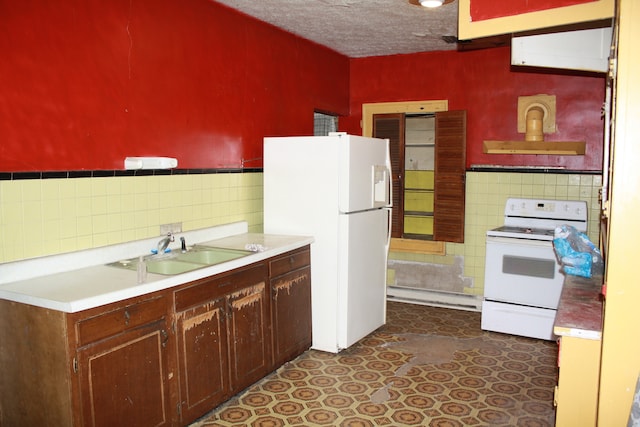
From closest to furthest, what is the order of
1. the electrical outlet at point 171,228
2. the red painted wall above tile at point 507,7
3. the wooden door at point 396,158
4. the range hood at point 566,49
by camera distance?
1. the red painted wall above tile at point 507,7
2. the range hood at point 566,49
3. the electrical outlet at point 171,228
4. the wooden door at point 396,158

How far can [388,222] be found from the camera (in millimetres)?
4676

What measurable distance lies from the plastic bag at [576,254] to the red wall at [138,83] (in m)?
2.38

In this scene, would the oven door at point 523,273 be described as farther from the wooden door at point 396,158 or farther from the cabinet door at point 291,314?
the cabinet door at point 291,314

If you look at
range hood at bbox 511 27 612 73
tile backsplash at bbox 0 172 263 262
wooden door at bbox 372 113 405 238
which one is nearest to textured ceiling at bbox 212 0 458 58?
wooden door at bbox 372 113 405 238

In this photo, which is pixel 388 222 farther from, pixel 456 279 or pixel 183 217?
pixel 183 217

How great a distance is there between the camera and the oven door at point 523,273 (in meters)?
4.41

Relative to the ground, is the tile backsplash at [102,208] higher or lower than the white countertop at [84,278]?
higher

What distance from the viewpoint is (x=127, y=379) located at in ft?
8.27

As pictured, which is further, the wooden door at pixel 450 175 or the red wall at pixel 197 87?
the wooden door at pixel 450 175

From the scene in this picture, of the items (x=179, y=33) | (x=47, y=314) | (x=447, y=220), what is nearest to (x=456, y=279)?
(x=447, y=220)

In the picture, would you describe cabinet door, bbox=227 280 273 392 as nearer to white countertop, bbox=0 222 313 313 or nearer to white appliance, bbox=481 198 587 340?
white countertop, bbox=0 222 313 313

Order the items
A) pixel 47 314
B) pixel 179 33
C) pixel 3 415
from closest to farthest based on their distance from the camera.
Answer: pixel 47 314
pixel 3 415
pixel 179 33

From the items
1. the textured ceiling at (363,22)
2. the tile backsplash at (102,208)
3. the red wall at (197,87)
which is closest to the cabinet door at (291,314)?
the tile backsplash at (102,208)

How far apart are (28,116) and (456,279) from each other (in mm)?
4264
